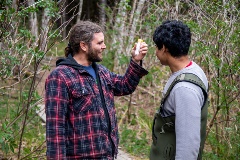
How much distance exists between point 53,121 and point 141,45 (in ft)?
3.22

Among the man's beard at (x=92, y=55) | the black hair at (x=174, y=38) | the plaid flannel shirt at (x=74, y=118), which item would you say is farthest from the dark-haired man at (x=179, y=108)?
the man's beard at (x=92, y=55)

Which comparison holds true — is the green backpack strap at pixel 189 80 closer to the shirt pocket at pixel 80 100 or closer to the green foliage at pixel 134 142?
the shirt pocket at pixel 80 100

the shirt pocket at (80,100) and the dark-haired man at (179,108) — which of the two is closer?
the dark-haired man at (179,108)

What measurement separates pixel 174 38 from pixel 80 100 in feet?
2.83

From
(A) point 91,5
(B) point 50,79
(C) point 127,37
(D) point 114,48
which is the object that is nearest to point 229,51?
(B) point 50,79

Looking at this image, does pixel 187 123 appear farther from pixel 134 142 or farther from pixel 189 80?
pixel 134 142

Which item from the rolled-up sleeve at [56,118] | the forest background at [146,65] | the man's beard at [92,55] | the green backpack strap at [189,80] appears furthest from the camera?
the forest background at [146,65]

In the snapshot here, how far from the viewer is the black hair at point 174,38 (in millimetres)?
2346

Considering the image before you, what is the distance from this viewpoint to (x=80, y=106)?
8.82 feet

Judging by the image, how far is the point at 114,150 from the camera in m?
2.90

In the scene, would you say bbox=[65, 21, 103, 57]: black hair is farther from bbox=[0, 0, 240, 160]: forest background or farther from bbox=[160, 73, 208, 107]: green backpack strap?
bbox=[0, 0, 240, 160]: forest background

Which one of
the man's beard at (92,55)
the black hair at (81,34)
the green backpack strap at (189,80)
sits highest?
the black hair at (81,34)

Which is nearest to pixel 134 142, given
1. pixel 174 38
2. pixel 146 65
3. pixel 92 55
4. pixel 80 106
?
pixel 146 65

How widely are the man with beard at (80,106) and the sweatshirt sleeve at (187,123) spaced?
30.2 inches
